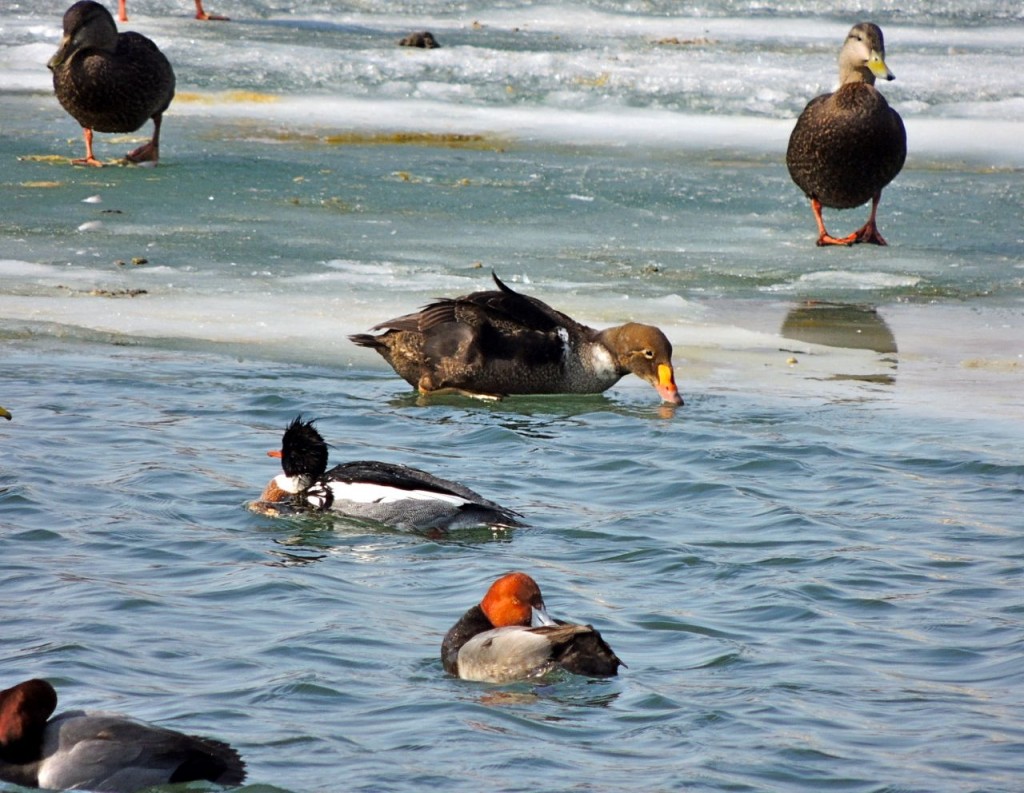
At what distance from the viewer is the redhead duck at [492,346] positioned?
9.66 metres

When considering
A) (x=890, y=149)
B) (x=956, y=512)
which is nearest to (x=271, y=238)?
(x=890, y=149)

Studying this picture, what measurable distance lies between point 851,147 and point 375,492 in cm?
642

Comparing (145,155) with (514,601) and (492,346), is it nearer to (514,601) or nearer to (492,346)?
(492,346)

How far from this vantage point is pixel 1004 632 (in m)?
6.09

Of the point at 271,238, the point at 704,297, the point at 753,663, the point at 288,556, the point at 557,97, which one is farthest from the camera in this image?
the point at 557,97

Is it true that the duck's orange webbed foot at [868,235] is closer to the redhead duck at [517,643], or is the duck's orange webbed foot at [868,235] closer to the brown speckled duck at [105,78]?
the brown speckled duck at [105,78]

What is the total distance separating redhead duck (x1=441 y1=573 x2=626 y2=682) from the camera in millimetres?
5582

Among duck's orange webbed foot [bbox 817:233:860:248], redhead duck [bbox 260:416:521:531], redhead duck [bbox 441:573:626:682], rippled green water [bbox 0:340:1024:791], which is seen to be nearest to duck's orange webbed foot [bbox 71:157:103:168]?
rippled green water [bbox 0:340:1024:791]

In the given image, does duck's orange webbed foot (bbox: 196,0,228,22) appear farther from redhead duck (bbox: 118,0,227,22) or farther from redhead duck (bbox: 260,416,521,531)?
redhead duck (bbox: 260,416,521,531)

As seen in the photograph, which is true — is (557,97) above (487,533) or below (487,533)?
above

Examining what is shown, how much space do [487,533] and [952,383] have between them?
3.32 metres

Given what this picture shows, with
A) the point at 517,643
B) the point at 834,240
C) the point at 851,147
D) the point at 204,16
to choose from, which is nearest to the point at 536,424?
the point at 517,643

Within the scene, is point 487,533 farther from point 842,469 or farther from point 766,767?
point 766,767

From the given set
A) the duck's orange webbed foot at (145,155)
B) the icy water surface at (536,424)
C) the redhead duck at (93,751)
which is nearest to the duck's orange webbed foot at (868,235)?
the icy water surface at (536,424)
